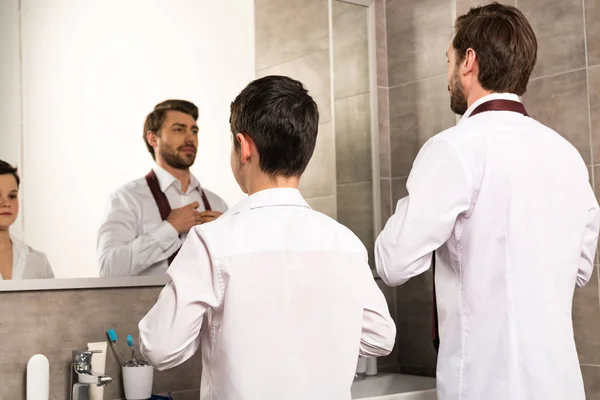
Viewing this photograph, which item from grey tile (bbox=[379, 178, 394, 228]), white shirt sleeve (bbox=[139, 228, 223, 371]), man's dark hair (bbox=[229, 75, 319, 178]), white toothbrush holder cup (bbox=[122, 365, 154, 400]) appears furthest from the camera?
grey tile (bbox=[379, 178, 394, 228])

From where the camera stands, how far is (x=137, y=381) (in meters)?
1.92

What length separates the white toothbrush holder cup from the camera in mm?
1921

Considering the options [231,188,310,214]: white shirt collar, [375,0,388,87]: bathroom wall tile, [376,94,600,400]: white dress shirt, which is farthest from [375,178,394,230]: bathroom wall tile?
[231,188,310,214]: white shirt collar

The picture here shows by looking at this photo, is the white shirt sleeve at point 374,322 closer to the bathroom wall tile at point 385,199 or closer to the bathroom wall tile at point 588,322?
the bathroom wall tile at point 588,322

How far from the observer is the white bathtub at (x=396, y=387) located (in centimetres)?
215

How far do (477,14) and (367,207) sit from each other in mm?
1070

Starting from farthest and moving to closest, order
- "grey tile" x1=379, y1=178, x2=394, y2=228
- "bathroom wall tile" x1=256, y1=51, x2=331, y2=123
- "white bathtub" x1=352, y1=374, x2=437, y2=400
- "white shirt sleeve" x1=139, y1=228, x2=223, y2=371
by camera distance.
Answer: "grey tile" x1=379, y1=178, x2=394, y2=228 → "bathroom wall tile" x1=256, y1=51, x2=331, y2=123 → "white bathtub" x1=352, y1=374, x2=437, y2=400 → "white shirt sleeve" x1=139, y1=228, x2=223, y2=371

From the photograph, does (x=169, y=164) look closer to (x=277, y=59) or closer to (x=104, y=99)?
(x=104, y=99)

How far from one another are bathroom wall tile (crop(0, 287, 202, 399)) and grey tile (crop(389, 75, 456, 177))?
3.42 ft

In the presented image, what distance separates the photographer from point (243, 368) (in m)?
1.20

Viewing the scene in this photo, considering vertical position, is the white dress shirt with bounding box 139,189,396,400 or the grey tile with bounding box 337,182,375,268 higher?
the grey tile with bounding box 337,182,375,268

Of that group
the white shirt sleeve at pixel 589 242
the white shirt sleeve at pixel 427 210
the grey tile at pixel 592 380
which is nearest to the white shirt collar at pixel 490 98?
the white shirt sleeve at pixel 427 210

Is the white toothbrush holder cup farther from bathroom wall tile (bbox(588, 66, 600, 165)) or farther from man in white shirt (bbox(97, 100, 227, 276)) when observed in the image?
bathroom wall tile (bbox(588, 66, 600, 165))

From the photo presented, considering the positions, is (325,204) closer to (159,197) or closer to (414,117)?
(414,117)
